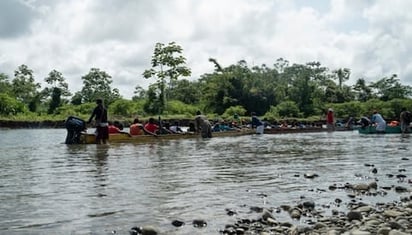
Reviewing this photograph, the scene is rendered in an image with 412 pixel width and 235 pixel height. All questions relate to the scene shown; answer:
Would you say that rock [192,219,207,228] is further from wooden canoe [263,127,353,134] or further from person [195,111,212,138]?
wooden canoe [263,127,353,134]

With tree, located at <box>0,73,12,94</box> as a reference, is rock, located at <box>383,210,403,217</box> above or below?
below

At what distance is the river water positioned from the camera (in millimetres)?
7738

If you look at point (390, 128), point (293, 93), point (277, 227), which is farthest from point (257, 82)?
point (277, 227)

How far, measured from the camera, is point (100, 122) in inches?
867

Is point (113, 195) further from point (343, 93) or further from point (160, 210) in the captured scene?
point (343, 93)

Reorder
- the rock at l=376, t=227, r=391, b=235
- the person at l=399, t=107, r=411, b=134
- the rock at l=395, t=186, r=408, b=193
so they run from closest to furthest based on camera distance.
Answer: the rock at l=376, t=227, r=391, b=235, the rock at l=395, t=186, r=408, b=193, the person at l=399, t=107, r=411, b=134

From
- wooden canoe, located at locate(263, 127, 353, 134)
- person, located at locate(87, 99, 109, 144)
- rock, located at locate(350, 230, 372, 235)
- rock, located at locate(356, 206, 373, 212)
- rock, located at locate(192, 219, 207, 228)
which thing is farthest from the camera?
wooden canoe, located at locate(263, 127, 353, 134)

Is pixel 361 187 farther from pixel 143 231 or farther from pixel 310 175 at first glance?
pixel 143 231

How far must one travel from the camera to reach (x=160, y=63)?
6512 cm

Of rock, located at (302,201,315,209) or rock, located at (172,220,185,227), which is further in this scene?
rock, located at (302,201,315,209)

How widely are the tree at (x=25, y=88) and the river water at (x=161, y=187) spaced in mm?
75017

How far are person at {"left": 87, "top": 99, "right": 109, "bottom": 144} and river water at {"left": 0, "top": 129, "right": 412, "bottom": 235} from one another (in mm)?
3399

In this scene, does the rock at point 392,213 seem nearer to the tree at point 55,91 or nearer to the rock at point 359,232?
the rock at point 359,232

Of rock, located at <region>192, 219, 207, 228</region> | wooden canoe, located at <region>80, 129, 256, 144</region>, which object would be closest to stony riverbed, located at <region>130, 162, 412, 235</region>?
rock, located at <region>192, 219, 207, 228</region>
